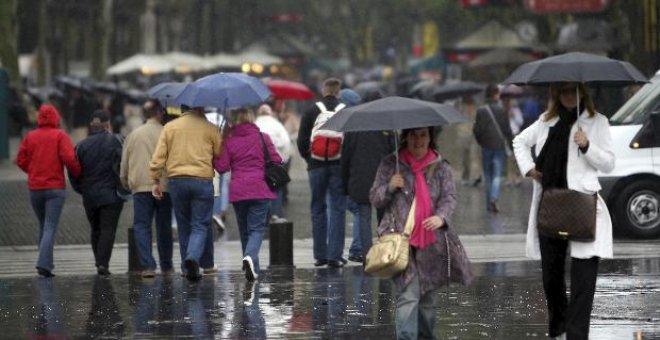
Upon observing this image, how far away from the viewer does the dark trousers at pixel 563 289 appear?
1009cm

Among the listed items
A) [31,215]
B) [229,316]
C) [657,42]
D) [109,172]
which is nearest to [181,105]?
[109,172]

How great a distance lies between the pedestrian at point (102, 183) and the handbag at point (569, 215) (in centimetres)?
689

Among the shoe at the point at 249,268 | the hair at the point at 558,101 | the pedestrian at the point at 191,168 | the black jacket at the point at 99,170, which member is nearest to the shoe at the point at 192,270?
the pedestrian at the point at 191,168

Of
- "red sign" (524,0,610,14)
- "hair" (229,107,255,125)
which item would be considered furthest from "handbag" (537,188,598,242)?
"red sign" (524,0,610,14)

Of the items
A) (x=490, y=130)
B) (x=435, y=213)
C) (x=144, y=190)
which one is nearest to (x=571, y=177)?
(x=435, y=213)

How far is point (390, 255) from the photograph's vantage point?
998cm

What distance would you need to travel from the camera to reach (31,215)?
78.9ft

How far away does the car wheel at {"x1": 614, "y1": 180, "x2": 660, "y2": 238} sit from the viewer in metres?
18.9

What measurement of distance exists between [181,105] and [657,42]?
1742 cm

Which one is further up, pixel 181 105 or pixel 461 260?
pixel 181 105

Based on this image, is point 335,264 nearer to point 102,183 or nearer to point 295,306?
point 102,183

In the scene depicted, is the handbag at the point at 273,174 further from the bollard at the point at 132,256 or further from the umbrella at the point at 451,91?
the umbrella at the point at 451,91

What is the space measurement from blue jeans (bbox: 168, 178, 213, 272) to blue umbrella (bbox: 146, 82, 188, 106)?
1361 mm

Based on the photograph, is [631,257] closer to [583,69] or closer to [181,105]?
[181,105]
